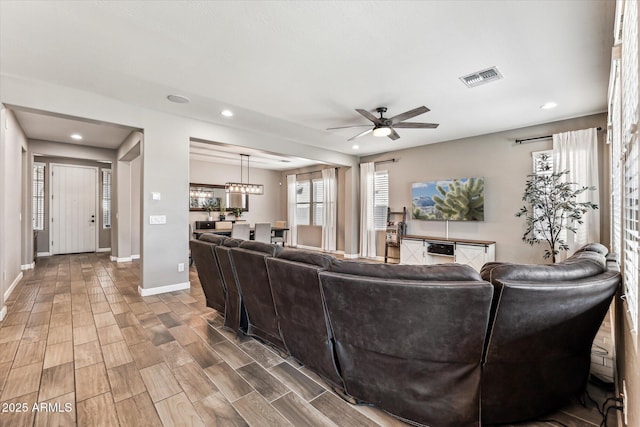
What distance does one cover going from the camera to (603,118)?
4.12 meters

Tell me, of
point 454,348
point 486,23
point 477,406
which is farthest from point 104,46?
point 477,406

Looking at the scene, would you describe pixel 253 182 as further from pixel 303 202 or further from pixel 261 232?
pixel 261 232

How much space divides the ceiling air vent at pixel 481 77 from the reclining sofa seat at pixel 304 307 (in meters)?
2.66

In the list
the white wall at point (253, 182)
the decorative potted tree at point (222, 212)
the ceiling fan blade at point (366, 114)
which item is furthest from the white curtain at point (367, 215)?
the decorative potted tree at point (222, 212)

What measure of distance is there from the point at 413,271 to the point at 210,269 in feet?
7.22

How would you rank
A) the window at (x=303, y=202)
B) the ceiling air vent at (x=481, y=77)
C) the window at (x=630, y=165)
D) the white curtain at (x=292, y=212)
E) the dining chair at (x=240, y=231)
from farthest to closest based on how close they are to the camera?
the white curtain at (x=292, y=212)
the window at (x=303, y=202)
the dining chair at (x=240, y=231)
the ceiling air vent at (x=481, y=77)
the window at (x=630, y=165)

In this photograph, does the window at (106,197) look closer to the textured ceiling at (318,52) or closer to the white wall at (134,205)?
the white wall at (134,205)

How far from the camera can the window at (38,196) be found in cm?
666

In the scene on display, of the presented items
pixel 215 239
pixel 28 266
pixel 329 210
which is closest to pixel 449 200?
pixel 329 210

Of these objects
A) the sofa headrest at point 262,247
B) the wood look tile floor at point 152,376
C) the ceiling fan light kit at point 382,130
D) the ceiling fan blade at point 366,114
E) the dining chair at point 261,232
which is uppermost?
the ceiling fan blade at point 366,114

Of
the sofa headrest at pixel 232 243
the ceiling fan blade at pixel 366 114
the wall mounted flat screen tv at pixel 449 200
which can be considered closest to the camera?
the sofa headrest at pixel 232 243

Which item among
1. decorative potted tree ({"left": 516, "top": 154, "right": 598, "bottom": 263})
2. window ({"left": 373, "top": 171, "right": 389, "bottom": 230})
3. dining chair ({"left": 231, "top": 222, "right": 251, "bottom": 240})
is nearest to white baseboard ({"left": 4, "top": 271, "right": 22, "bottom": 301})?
dining chair ({"left": 231, "top": 222, "right": 251, "bottom": 240})

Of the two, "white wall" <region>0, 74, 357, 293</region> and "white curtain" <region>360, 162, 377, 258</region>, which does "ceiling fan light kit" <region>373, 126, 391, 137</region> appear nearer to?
"white wall" <region>0, 74, 357, 293</region>

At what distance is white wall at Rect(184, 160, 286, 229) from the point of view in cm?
829
